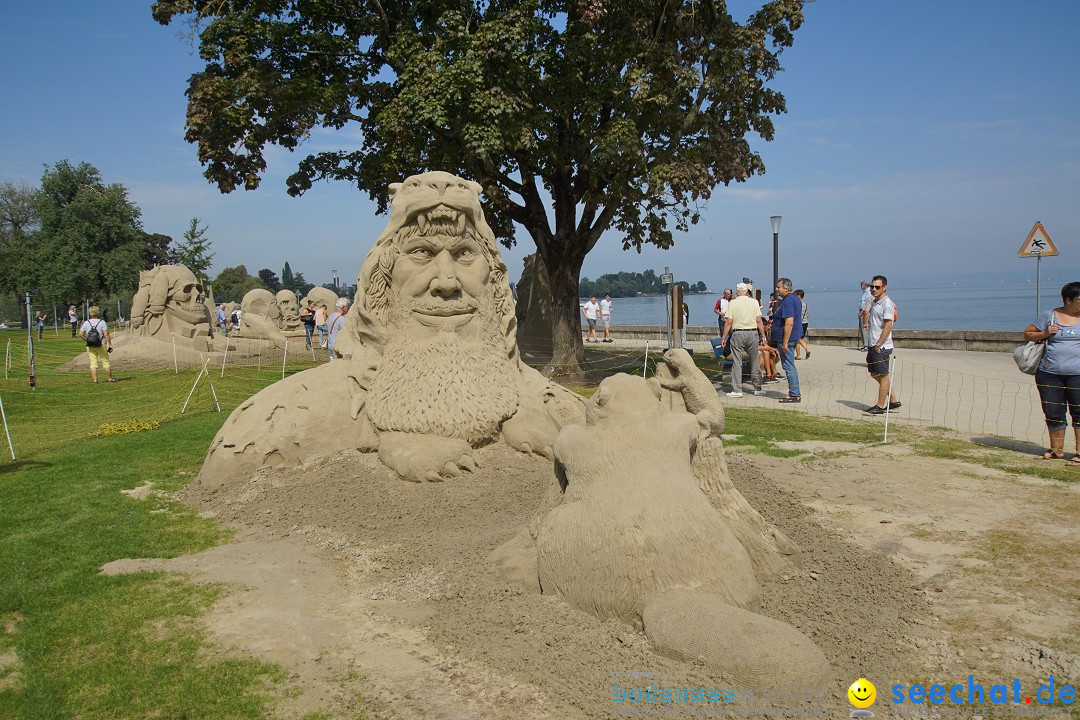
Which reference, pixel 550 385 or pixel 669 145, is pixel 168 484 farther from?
pixel 669 145

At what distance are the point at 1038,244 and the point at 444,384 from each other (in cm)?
1224

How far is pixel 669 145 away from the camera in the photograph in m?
12.1

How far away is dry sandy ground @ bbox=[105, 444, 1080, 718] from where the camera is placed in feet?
9.59

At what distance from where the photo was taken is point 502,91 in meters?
10.7

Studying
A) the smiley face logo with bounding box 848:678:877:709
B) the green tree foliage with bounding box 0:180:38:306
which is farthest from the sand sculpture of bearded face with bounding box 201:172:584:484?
the green tree foliage with bounding box 0:180:38:306

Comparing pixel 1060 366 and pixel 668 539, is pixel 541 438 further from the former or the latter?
pixel 1060 366

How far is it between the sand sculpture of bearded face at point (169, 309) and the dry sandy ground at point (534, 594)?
51.2 feet

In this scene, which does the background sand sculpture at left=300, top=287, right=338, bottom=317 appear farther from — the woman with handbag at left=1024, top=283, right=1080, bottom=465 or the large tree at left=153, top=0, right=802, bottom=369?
the woman with handbag at left=1024, top=283, right=1080, bottom=465

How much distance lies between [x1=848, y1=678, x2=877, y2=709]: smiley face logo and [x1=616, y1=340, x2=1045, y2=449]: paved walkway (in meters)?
6.00

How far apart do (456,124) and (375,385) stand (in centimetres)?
646

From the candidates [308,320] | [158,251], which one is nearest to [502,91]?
[308,320]

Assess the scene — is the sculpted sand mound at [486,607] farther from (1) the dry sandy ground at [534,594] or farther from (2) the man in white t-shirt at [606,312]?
(2) the man in white t-shirt at [606,312]

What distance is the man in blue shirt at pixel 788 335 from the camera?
1095cm

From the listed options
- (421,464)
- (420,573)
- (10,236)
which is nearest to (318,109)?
(421,464)
